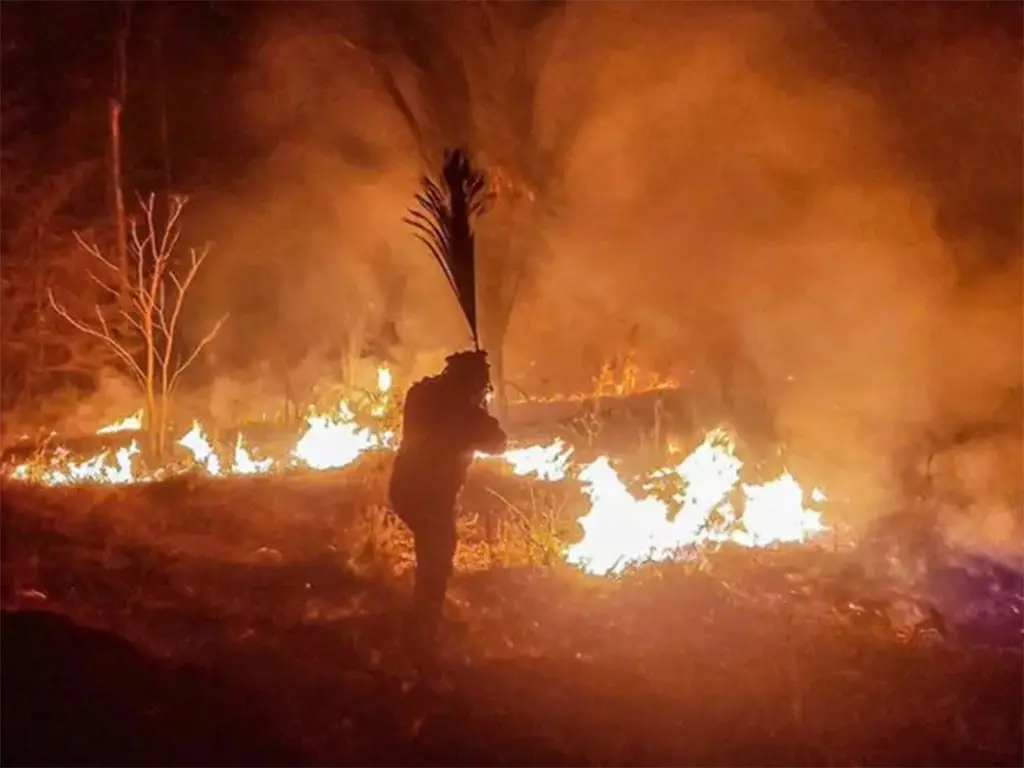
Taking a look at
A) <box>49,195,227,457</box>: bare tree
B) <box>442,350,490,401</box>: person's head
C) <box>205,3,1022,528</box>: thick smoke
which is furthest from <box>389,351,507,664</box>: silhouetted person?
<box>49,195,227,457</box>: bare tree

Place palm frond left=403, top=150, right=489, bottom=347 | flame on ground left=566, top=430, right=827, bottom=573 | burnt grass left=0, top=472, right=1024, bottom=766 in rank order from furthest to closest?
1. flame on ground left=566, top=430, right=827, bottom=573
2. palm frond left=403, top=150, right=489, bottom=347
3. burnt grass left=0, top=472, right=1024, bottom=766

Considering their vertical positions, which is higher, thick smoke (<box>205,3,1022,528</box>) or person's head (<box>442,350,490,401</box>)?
thick smoke (<box>205,3,1022,528</box>)

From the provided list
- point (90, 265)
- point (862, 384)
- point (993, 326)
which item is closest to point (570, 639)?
point (862, 384)

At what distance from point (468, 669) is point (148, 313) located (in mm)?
7260

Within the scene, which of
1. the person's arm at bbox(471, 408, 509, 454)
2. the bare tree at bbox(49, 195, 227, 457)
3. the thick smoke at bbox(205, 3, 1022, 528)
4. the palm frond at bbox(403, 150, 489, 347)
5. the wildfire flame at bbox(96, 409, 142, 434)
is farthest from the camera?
the wildfire flame at bbox(96, 409, 142, 434)

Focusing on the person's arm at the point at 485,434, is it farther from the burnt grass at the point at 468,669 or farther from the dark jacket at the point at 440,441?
the burnt grass at the point at 468,669

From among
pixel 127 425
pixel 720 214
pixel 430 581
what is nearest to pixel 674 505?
pixel 430 581

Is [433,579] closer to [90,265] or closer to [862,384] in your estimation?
[862,384]

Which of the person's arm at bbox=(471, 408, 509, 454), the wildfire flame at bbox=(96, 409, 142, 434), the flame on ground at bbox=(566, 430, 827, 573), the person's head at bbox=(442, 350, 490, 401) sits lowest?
the flame on ground at bbox=(566, 430, 827, 573)

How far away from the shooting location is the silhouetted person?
646 centimetres

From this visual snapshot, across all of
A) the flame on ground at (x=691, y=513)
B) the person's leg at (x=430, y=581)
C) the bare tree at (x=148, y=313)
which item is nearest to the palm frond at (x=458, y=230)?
the person's leg at (x=430, y=581)

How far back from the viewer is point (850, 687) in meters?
6.49

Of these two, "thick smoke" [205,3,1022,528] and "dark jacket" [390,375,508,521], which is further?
"thick smoke" [205,3,1022,528]

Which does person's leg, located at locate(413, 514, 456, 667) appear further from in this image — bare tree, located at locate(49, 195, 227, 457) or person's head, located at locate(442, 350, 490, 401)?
bare tree, located at locate(49, 195, 227, 457)
